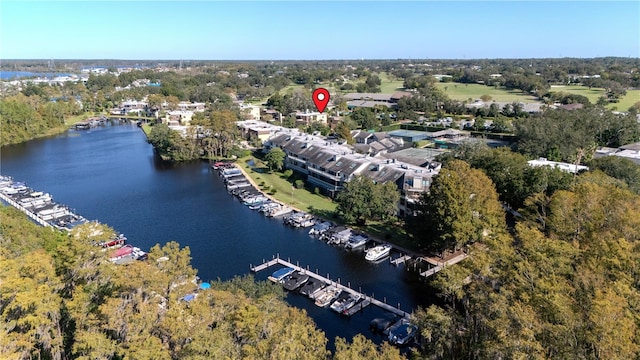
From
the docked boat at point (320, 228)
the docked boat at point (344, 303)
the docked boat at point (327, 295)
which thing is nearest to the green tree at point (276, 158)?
the docked boat at point (320, 228)

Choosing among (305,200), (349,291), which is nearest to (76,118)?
(305,200)

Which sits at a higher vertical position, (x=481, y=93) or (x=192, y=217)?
(x=481, y=93)

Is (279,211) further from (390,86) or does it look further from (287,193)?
(390,86)

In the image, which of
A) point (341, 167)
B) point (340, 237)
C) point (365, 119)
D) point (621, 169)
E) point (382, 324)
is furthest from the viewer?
point (365, 119)

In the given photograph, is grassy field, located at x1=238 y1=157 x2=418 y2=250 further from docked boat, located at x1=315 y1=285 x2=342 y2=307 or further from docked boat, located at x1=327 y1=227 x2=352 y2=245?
docked boat, located at x1=315 y1=285 x2=342 y2=307

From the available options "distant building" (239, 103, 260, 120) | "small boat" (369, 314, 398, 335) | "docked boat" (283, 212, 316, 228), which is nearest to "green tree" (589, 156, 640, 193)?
"small boat" (369, 314, 398, 335)

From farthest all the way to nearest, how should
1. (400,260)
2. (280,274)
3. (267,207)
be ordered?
(267,207) → (400,260) → (280,274)
